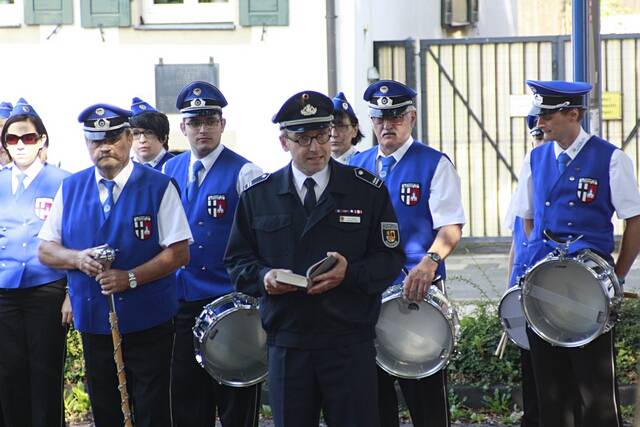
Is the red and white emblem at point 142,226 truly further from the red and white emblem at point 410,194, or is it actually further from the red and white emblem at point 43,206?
the red and white emblem at point 410,194

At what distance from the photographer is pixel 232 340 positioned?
24.5ft

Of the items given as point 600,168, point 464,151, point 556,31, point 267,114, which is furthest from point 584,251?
point 556,31

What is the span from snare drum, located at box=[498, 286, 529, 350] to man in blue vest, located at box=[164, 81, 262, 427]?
4.89ft

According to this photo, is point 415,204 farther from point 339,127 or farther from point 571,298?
point 339,127

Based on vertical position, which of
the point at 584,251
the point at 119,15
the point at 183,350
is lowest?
the point at 183,350

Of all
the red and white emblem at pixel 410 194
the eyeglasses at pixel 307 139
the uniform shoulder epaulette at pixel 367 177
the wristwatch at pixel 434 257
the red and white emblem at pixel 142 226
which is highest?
the eyeglasses at pixel 307 139

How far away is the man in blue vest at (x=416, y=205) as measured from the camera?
7430 mm

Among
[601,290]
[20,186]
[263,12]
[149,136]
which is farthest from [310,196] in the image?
[263,12]

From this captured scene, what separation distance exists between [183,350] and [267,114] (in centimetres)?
840

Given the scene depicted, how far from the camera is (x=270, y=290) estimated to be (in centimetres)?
604

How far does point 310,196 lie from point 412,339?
4.29 ft

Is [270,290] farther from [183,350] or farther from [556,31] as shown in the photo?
[556,31]

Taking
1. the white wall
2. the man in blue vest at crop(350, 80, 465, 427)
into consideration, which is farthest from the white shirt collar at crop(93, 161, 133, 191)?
the white wall

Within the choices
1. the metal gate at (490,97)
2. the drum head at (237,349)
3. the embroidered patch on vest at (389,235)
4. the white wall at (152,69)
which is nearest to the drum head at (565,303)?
the embroidered patch on vest at (389,235)
